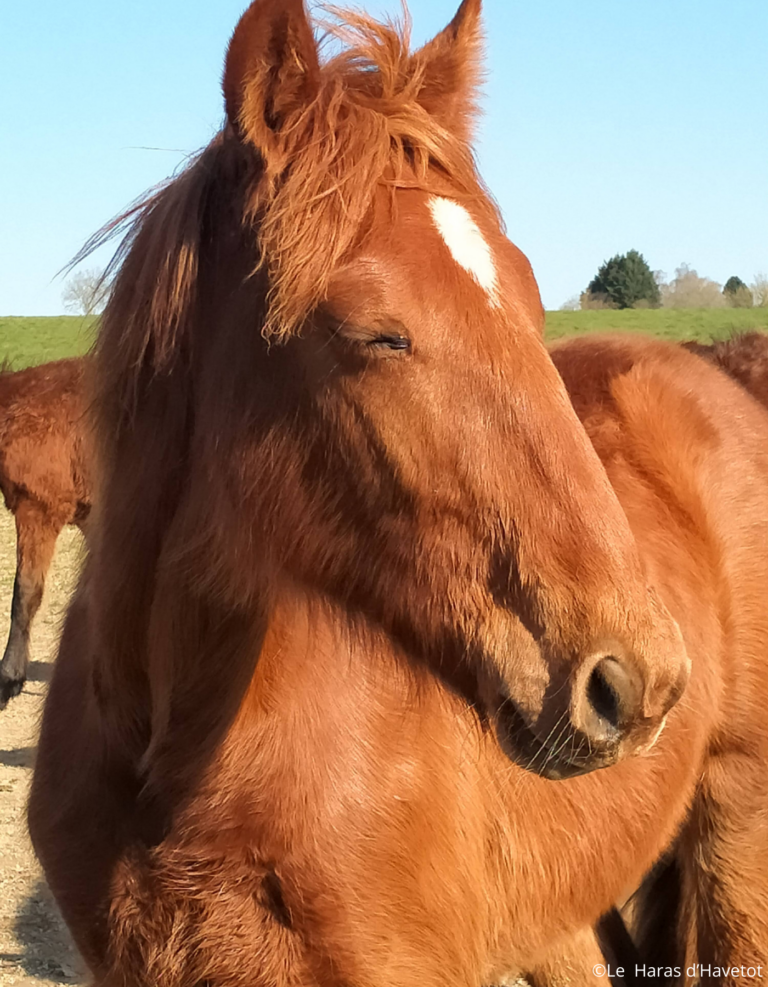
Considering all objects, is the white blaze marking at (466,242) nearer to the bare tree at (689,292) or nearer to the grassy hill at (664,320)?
the grassy hill at (664,320)

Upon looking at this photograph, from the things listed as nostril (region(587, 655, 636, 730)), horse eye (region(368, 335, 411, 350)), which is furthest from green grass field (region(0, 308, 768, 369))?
nostril (region(587, 655, 636, 730))

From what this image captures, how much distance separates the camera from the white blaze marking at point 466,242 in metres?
1.88

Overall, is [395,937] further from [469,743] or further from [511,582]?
[511,582]

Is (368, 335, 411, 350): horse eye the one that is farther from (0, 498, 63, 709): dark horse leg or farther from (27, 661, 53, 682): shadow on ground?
(27, 661, 53, 682): shadow on ground

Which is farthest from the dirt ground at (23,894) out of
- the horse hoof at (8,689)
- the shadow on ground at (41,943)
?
the horse hoof at (8,689)

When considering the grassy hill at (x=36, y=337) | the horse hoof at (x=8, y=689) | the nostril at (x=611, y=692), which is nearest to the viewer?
the nostril at (x=611, y=692)

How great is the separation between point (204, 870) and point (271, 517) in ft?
2.53

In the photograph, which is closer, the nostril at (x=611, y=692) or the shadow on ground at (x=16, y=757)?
the nostril at (x=611, y=692)

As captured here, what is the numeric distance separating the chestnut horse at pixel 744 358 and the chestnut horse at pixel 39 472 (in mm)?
6617

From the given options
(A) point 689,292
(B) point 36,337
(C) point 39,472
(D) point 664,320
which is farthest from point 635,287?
(C) point 39,472

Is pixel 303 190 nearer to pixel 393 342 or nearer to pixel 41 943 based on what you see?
pixel 393 342

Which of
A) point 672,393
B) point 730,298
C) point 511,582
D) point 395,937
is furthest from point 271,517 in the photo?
point 730,298

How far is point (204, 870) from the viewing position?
7.04ft

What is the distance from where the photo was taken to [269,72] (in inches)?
77.8
